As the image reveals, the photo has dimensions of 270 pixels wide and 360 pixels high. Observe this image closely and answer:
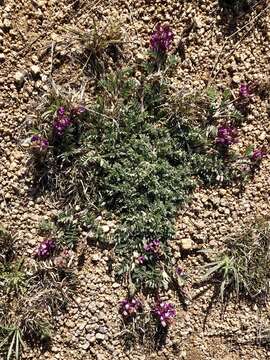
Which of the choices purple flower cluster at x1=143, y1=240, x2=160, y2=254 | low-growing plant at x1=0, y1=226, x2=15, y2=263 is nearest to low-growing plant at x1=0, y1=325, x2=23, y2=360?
low-growing plant at x1=0, y1=226, x2=15, y2=263

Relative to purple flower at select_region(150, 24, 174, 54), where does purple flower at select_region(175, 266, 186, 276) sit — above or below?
below

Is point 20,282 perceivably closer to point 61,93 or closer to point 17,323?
point 17,323

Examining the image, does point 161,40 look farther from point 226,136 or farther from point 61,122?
point 61,122

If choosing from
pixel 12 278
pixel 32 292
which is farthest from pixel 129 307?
pixel 12 278

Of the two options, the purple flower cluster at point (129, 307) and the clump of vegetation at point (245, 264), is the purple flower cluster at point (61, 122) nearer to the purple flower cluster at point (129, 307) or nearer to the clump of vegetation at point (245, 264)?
the purple flower cluster at point (129, 307)

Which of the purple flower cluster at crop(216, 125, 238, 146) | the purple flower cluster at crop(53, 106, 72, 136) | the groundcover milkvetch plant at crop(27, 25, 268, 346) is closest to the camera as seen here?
the purple flower cluster at crop(53, 106, 72, 136)

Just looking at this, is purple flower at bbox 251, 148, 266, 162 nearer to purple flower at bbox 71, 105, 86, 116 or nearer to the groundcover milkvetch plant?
the groundcover milkvetch plant
